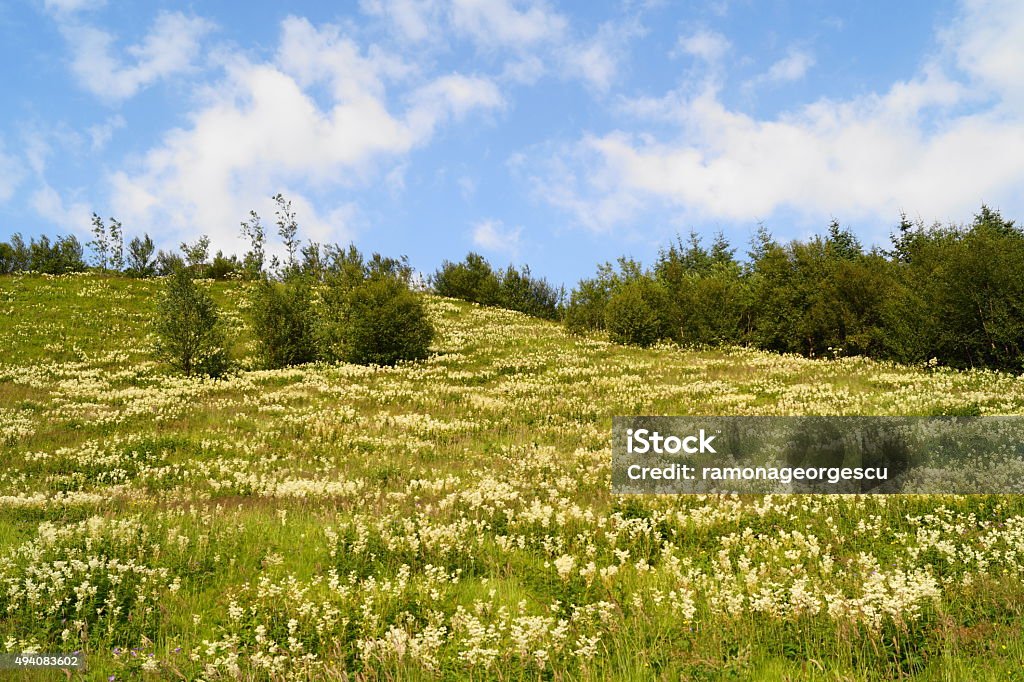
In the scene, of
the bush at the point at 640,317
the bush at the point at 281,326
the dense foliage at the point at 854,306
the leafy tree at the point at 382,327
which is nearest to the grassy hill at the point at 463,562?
the dense foliage at the point at 854,306

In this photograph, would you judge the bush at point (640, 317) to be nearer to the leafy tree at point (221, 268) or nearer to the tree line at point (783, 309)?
the tree line at point (783, 309)

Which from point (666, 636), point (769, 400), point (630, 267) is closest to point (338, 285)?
point (769, 400)

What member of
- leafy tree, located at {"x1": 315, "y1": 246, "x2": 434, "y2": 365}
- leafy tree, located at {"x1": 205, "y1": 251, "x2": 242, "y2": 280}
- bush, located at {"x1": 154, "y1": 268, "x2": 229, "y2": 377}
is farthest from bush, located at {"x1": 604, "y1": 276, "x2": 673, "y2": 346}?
leafy tree, located at {"x1": 205, "y1": 251, "x2": 242, "y2": 280}

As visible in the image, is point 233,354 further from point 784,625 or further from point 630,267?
point 630,267

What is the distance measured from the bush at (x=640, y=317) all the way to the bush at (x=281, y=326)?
2359 centimetres

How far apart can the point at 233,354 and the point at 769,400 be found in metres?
34.4

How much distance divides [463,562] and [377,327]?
27.3 metres

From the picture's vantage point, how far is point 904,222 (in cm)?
7075

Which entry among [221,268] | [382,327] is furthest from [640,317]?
[221,268]

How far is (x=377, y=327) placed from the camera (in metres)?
33.1

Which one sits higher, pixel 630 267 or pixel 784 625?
pixel 630 267

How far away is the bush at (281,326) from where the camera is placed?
108 ft

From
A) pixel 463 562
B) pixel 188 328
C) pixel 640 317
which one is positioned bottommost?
pixel 463 562

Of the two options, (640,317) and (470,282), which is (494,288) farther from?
(640,317)
